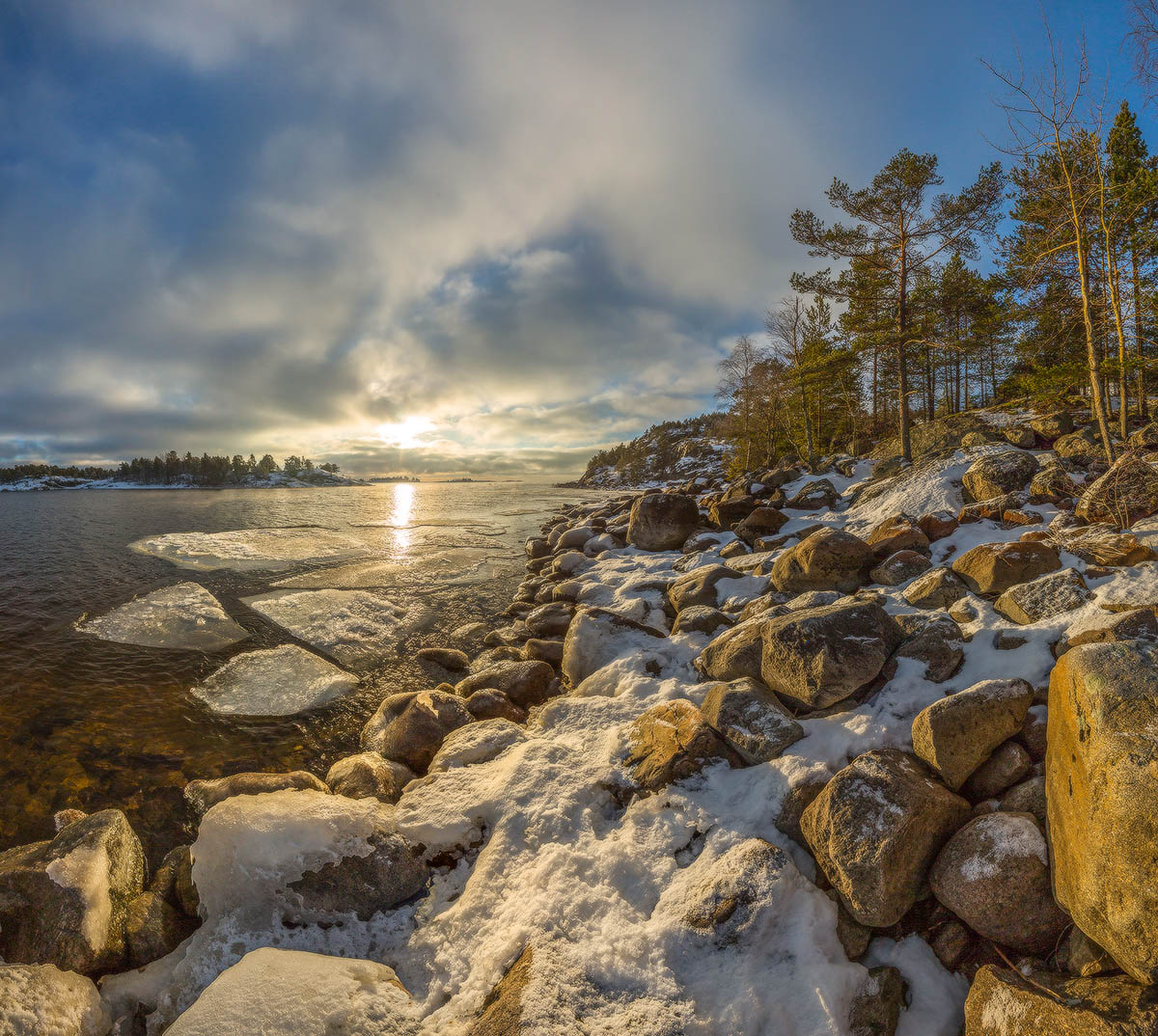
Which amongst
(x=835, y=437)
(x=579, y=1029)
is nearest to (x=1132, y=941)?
(x=579, y=1029)

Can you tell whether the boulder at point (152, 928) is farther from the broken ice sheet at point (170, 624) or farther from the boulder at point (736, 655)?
the broken ice sheet at point (170, 624)

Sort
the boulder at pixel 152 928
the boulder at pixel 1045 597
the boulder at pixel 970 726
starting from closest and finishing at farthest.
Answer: the boulder at pixel 152 928 → the boulder at pixel 970 726 → the boulder at pixel 1045 597

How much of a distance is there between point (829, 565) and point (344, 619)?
11267 mm

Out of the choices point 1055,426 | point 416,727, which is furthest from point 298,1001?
point 1055,426

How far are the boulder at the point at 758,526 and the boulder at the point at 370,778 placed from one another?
9.87 m

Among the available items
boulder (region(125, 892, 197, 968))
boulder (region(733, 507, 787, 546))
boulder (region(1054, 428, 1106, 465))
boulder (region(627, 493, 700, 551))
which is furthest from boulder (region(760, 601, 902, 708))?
boulder (region(1054, 428, 1106, 465))

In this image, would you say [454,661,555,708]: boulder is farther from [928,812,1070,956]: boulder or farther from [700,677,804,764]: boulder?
[928,812,1070,956]: boulder

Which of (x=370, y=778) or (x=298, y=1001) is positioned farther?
(x=370, y=778)

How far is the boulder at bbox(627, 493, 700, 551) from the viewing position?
14.5 metres

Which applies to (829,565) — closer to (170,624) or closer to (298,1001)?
(298,1001)

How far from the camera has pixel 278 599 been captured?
1314 centimetres

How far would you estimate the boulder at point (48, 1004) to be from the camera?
114 inches

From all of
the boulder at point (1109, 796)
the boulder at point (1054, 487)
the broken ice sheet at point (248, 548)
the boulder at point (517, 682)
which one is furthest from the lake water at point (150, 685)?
the boulder at point (1054, 487)

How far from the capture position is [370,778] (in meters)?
5.51
